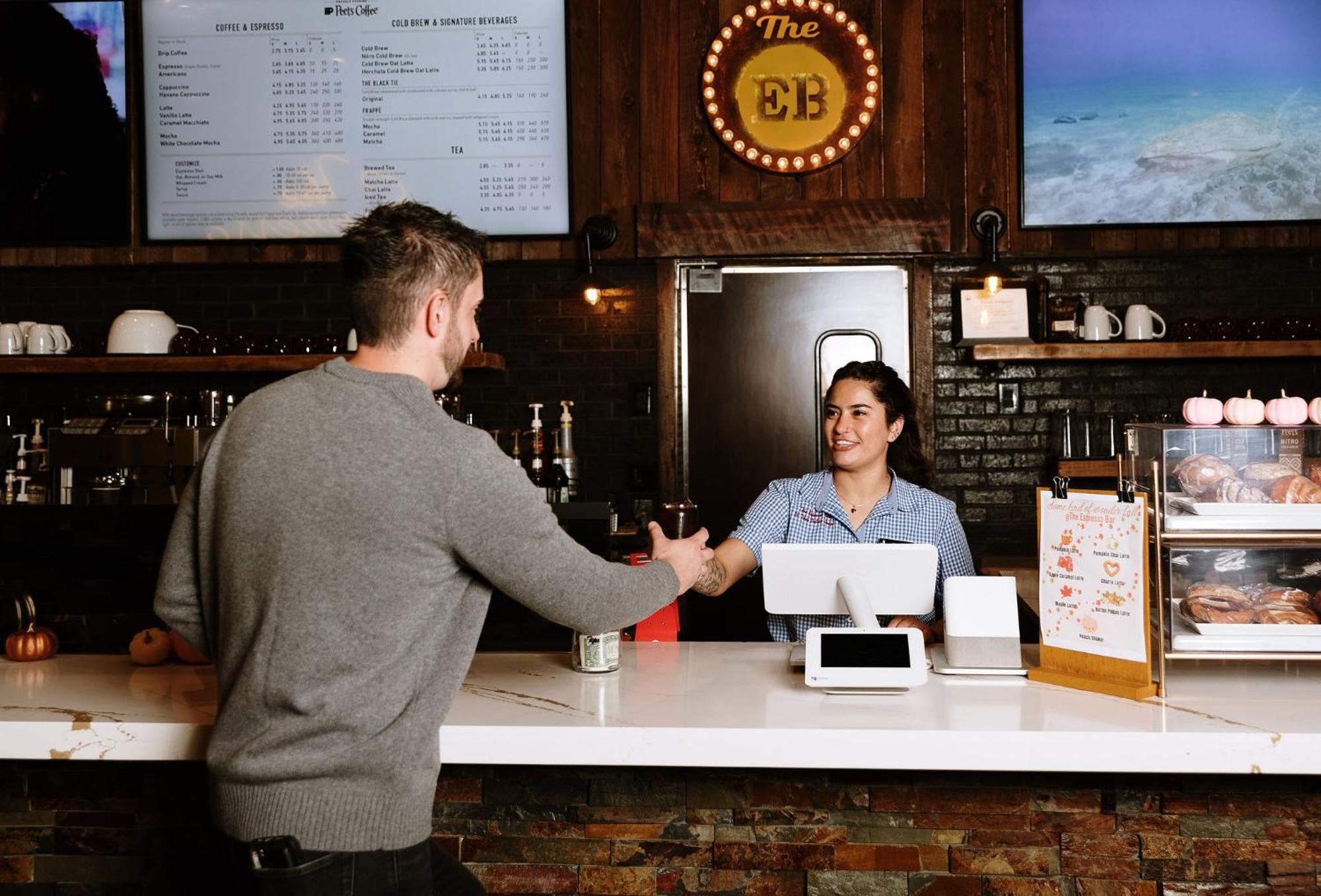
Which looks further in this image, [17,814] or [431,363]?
[17,814]

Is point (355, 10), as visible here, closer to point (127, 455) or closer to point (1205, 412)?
point (127, 455)

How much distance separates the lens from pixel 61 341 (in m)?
4.52

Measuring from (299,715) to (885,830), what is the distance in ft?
3.37

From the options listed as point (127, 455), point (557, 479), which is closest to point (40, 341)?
point (127, 455)

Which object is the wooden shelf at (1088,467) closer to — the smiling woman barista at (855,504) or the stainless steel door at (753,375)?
the stainless steel door at (753,375)

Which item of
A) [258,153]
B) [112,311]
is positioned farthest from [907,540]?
[112,311]

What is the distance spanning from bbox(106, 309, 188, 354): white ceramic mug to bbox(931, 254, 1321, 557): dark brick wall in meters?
3.17

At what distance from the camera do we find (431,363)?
1.61 metres

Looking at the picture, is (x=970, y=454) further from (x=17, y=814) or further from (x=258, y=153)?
(x=17, y=814)

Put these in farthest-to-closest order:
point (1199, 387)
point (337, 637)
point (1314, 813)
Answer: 1. point (1199, 387)
2. point (1314, 813)
3. point (337, 637)

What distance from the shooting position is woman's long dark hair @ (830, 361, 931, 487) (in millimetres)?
3008

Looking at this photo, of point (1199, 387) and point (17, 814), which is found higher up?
point (1199, 387)

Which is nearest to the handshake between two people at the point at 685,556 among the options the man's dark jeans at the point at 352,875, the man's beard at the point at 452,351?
the man's beard at the point at 452,351

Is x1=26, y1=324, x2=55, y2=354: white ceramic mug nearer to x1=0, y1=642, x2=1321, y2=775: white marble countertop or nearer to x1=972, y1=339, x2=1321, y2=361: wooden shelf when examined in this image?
x1=0, y1=642, x2=1321, y2=775: white marble countertop
